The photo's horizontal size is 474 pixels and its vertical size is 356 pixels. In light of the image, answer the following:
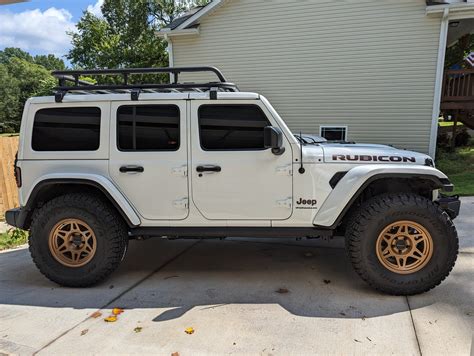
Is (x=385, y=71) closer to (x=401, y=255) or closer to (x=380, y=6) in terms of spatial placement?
(x=380, y=6)

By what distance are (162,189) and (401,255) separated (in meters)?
2.41

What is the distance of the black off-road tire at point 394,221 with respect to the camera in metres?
3.41

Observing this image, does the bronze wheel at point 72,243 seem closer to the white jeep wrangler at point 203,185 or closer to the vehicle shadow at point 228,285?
the white jeep wrangler at point 203,185

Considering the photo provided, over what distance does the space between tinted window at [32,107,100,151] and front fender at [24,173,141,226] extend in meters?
0.30

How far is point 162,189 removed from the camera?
370 cm

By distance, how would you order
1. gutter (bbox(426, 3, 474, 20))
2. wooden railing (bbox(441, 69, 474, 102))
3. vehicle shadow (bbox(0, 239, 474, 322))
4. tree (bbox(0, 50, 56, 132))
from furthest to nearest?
tree (bbox(0, 50, 56, 132))
wooden railing (bbox(441, 69, 474, 102))
gutter (bbox(426, 3, 474, 20))
vehicle shadow (bbox(0, 239, 474, 322))

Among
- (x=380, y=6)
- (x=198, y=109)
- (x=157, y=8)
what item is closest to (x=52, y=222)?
(x=198, y=109)

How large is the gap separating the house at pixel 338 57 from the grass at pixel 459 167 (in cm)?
109

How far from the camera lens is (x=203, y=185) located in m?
3.65

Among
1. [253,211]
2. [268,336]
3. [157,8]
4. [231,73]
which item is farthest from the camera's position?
[157,8]

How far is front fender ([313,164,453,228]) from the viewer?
340cm

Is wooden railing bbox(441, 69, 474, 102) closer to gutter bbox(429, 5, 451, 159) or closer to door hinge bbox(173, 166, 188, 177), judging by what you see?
gutter bbox(429, 5, 451, 159)

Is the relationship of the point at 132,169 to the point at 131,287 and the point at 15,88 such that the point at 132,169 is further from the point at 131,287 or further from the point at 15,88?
the point at 15,88

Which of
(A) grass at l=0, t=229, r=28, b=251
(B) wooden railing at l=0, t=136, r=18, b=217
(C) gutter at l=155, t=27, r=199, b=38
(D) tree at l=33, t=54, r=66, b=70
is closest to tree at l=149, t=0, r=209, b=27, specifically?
(C) gutter at l=155, t=27, r=199, b=38
